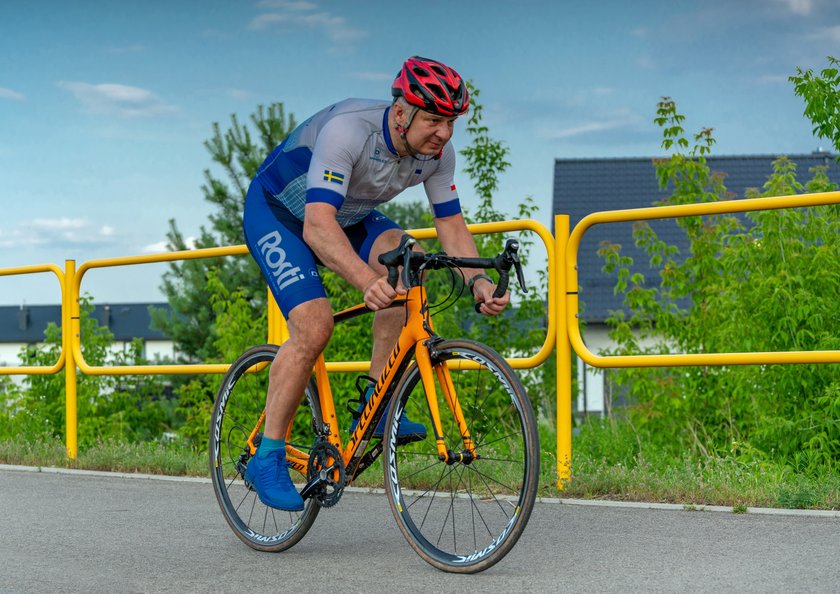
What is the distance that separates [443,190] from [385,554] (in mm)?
1530

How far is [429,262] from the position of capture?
4.19 metres

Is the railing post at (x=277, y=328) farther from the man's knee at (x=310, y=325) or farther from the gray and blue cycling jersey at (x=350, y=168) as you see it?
the man's knee at (x=310, y=325)

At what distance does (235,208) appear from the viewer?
20828 millimetres

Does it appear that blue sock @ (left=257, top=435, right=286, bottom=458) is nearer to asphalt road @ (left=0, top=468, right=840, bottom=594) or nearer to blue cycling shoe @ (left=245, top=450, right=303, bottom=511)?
blue cycling shoe @ (left=245, top=450, right=303, bottom=511)

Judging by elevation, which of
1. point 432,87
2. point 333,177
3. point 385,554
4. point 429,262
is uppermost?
point 432,87

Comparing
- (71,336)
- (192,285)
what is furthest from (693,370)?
(192,285)

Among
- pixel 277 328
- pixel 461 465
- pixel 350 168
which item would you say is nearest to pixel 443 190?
pixel 350 168

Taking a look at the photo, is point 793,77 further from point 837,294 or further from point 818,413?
point 818,413

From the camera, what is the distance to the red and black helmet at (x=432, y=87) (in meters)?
4.24

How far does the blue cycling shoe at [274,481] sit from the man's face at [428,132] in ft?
4.47

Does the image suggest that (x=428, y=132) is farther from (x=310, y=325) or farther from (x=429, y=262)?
(x=310, y=325)

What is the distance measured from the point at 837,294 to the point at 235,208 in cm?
1478

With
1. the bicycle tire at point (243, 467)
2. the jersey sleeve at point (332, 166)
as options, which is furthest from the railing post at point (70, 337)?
the jersey sleeve at point (332, 166)

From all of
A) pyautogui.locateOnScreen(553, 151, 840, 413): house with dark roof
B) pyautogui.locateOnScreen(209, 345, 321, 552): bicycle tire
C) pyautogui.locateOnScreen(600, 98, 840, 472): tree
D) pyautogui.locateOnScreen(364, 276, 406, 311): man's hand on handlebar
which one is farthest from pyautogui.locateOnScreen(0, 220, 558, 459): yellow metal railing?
pyautogui.locateOnScreen(553, 151, 840, 413): house with dark roof
